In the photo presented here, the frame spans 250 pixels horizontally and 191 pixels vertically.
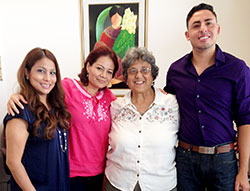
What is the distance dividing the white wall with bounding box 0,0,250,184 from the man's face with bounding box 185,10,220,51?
1194mm

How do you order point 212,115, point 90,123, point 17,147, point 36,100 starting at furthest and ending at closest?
point 90,123 → point 212,115 → point 36,100 → point 17,147

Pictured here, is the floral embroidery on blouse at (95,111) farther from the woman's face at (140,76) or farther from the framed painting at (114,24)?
the framed painting at (114,24)

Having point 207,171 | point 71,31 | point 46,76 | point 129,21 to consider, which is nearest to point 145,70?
point 46,76

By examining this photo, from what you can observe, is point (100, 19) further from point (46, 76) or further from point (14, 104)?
point (14, 104)

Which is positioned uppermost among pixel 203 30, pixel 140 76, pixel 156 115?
pixel 203 30

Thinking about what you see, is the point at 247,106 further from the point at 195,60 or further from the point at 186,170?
the point at 186,170

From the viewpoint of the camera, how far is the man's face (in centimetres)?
119

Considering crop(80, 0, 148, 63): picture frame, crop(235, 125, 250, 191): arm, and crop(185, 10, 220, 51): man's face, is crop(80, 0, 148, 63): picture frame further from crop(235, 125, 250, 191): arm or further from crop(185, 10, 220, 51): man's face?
crop(235, 125, 250, 191): arm

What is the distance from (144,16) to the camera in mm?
2408

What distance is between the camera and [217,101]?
3.94 feet

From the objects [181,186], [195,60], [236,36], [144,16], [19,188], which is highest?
[144,16]

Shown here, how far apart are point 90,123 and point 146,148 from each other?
43 centimetres

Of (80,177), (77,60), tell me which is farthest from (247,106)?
(77,60)

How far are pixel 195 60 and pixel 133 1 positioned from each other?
1.50 meters
